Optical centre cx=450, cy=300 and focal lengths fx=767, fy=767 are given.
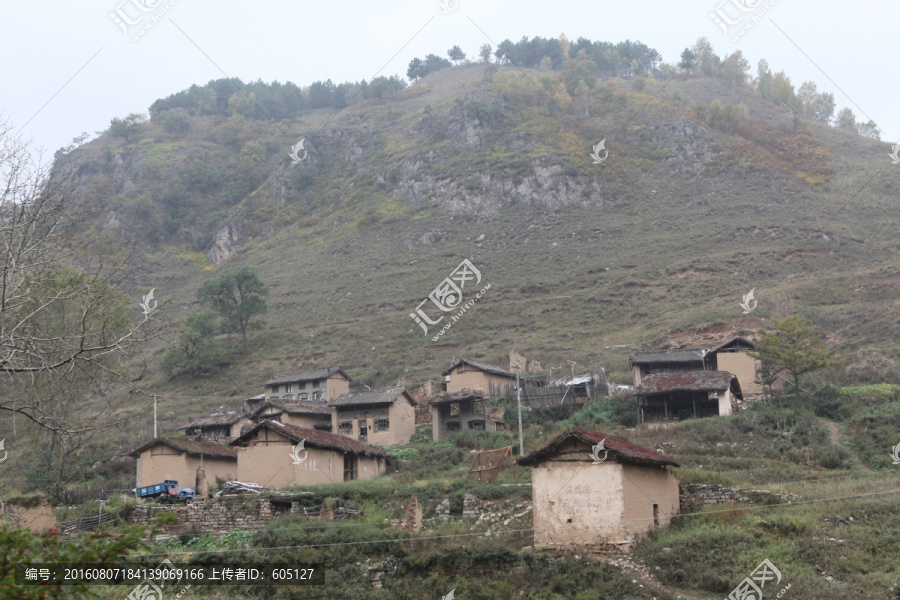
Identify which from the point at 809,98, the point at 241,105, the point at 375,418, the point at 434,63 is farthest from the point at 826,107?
the point at 375,418

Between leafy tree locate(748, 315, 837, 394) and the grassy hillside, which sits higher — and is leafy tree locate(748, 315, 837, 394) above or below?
below

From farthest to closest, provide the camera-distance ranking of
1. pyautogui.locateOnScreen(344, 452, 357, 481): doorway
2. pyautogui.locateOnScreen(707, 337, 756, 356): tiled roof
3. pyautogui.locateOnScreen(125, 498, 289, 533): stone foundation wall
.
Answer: pyautogui.locateOnScreen(707, 337, 756, 356): tiled roof
pyautogui.locateOnScreen(344, 452, 357, 481): doorway
pyautogui.locateOnScreen(125, 498, 289, 533): stone foundation wall

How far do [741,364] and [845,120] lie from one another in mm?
116725

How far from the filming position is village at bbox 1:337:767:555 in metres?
19.7

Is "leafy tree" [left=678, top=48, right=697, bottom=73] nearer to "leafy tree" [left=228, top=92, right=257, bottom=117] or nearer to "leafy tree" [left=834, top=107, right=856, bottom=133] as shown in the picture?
"leafy tree" [left=834, top=107, right=856, bottom=133]

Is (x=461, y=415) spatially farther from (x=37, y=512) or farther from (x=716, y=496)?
(x=37, y=512)

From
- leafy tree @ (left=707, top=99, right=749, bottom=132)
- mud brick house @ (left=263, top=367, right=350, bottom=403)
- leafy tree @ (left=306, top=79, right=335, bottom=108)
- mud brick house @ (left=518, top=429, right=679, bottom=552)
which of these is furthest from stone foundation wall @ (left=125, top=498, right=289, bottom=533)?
leafy tree @ (left=306, top=79, right=335, bottom=108)

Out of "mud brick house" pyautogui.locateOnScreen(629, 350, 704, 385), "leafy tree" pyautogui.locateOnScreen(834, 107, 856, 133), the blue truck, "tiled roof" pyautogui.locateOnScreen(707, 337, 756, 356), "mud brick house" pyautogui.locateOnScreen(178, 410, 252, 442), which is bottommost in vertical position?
the blue truck

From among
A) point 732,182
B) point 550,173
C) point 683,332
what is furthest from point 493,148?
point 683,332

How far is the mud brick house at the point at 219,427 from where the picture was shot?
42.7 metres

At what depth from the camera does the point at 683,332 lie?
5647 cm

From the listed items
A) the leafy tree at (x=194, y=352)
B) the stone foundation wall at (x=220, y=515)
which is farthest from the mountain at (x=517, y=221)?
the stone foundation wall at (x=220, y=515)

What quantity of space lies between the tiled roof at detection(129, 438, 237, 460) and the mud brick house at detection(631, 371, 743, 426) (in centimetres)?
1994

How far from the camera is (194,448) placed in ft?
109
